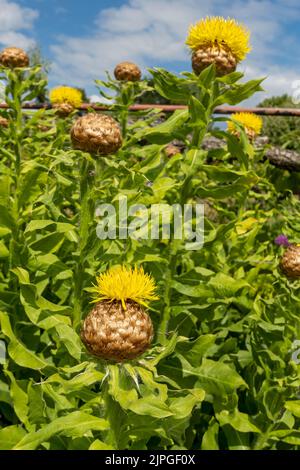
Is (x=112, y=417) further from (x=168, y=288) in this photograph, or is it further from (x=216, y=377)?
(x=168, y=288)

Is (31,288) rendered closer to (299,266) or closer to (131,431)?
(131,431)

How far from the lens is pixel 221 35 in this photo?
2.48 metres

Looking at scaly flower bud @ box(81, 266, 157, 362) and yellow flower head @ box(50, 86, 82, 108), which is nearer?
scaly flower bud @ box(81, 266, 157, 362)

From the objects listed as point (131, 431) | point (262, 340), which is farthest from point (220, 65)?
point (131, 431)

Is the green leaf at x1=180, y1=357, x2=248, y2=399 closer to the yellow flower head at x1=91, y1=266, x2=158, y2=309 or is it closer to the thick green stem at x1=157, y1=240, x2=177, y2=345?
the thick green stem at x1=157, y1=240, x2=177, y2=345

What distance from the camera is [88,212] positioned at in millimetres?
2309

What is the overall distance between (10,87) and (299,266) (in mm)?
2249

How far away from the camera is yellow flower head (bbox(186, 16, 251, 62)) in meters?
2.48

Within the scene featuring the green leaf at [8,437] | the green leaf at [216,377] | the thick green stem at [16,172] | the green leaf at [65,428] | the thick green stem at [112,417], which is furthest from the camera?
the thick green stem at [16,172]

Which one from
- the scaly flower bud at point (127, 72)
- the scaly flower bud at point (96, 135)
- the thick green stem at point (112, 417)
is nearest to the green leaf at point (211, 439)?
the thick green stem at point (112, 417)

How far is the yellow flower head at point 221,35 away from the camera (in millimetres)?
2484

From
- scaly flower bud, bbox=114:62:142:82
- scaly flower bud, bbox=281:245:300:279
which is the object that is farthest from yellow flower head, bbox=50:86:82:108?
scaly flower bud, bbox=281:245:300:279

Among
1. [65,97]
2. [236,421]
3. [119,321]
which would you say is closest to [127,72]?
[65,97]

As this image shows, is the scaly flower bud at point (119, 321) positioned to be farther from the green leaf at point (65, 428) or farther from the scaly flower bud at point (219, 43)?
the scaly flower bud at point (219, 43)
